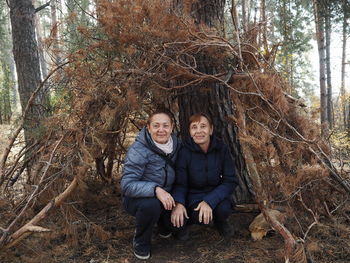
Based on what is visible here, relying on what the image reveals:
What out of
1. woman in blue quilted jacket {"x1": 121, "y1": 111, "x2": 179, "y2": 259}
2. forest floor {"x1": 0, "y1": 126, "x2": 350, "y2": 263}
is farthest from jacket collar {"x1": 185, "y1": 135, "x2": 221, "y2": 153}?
forest floor {"x1": 0, "y1": 126, "x2": 350, "y2": 263}

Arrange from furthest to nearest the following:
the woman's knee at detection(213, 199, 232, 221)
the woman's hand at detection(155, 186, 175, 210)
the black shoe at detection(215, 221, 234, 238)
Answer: the black shoe at detection(215, 221, 234, 238), the woman's knee at detection(213, 199, 232, 221), the woman's hand at detection(155, 186, 175, 210)

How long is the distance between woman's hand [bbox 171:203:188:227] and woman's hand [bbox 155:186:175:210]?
103mm

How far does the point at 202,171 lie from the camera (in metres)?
3.07

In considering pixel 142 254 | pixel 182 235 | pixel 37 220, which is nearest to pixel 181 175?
pixel 182 235

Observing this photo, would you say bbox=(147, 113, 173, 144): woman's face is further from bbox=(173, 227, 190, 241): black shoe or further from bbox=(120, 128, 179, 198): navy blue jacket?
bbox=(173, 227, 190, 241): black shoe

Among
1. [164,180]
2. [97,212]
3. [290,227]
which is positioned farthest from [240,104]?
[97,212]

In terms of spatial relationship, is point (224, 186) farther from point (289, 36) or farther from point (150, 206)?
point (289, 36)

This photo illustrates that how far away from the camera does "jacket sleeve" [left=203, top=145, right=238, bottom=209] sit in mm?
2934

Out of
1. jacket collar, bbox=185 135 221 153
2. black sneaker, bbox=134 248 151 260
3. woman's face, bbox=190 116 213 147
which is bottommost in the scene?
black sneaker, bbox=134 248 151 260

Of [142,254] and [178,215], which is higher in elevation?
[178,215]

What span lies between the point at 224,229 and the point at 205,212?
0.52 meters

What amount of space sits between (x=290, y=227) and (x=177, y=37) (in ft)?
7.06

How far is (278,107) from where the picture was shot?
3.16 m

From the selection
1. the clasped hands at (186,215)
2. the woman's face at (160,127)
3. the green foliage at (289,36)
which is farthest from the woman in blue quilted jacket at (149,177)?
the green foliage at (289,36)
